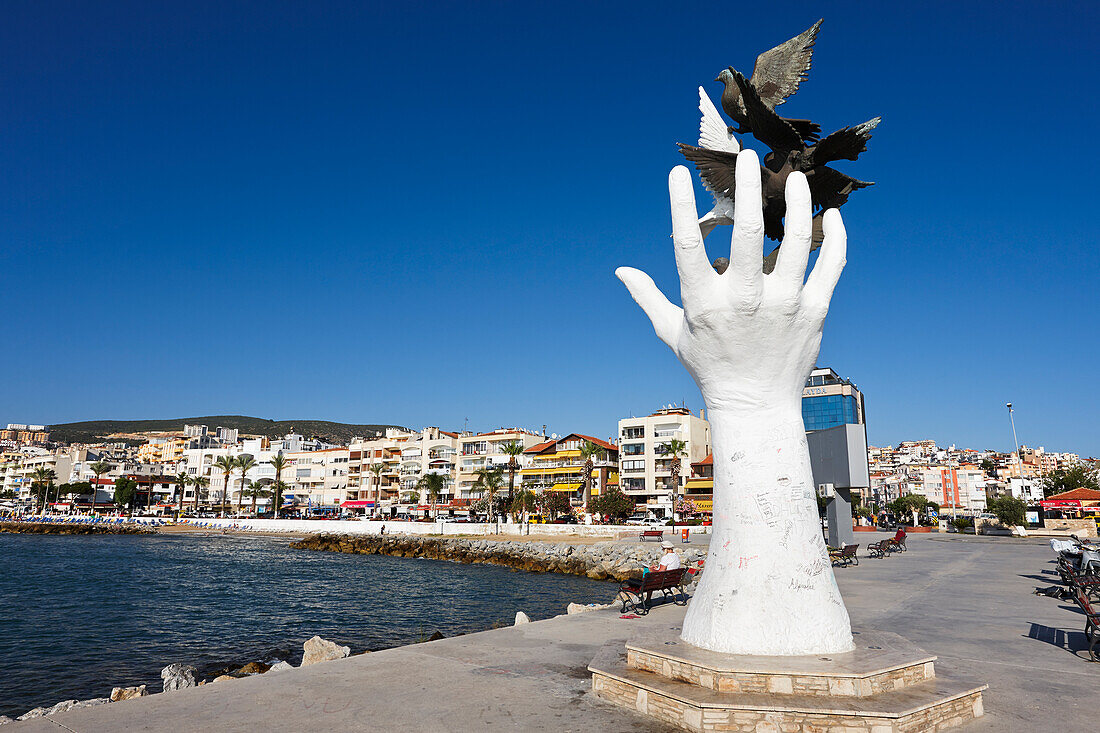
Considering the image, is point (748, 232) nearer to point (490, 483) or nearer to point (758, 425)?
point (758, 425)

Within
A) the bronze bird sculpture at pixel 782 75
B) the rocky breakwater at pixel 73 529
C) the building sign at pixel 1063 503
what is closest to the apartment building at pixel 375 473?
the rocky breakwater at pixel 73 529

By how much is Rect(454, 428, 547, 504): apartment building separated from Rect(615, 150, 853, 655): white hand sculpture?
7642 centimetres

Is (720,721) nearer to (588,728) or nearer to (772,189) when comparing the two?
(588,728)

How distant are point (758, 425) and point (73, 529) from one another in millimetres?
93357

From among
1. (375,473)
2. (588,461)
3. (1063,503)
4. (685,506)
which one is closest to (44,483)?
(375,473)

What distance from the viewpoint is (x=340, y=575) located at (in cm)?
3600

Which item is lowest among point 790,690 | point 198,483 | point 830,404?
point 790,690

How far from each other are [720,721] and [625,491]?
228 ft

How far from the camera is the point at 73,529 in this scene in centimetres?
7888

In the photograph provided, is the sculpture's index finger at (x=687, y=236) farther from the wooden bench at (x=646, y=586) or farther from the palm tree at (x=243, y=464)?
Answer: the palm tree at (x=243, y=464)

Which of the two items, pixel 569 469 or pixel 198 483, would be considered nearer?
pixel 569 469

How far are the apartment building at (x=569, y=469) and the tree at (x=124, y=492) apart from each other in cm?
6856

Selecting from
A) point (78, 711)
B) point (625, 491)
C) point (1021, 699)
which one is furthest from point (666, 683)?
point (625, 491)

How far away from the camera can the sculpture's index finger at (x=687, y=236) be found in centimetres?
704
